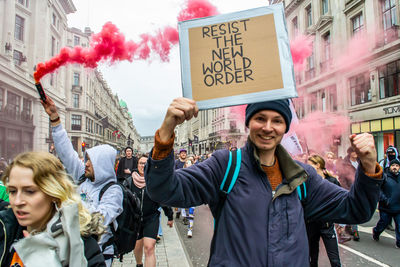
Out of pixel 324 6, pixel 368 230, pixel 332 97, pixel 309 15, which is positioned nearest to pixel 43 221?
pixel 368 230

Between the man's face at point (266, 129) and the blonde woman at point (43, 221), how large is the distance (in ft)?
3.61

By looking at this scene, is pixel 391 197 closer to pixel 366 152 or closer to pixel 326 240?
pixel 326 240

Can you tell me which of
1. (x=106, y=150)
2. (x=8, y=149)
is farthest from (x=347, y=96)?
(x=8, y=149)

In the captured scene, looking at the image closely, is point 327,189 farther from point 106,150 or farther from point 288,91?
point 106,150

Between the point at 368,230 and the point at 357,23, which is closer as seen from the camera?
the point at 368,230

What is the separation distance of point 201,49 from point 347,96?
68.0 feet

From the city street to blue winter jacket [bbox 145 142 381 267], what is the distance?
4.06m

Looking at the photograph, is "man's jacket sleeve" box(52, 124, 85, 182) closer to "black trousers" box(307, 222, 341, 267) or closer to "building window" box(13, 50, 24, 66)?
"black trousers" box(307, 222, 341, 267)

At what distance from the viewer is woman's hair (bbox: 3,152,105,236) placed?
65.1 inches

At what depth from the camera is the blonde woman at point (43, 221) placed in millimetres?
1422

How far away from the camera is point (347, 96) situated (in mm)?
19406

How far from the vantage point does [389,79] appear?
16.0 meters

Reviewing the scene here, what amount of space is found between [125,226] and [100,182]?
56 cm

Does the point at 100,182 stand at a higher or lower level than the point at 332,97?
lower
